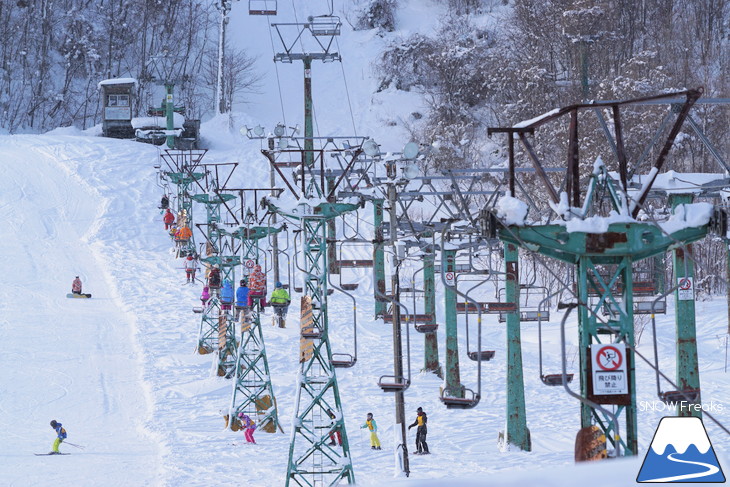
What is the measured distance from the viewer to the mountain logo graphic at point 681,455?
3.52m

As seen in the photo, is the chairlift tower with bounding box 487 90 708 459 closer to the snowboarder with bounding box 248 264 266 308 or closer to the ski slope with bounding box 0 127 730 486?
the ski slope with bounding box 0 127 730 486

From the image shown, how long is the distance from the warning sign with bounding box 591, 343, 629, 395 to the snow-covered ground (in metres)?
1.36

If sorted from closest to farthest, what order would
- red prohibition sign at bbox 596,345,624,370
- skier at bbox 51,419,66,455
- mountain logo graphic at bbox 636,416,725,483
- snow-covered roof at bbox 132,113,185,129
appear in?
mountain logo graphic at bbox 636,416,725,483 < red prohibition sign at bbox 596,345,624,370 < skier at bbox 51,419,66,455 < snow-covered roof at bbox 132,113,185,129

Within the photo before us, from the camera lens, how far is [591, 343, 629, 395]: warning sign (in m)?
9.22

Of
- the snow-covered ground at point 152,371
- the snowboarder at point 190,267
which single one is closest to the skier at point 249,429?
the snow-covered ground at point 152,371

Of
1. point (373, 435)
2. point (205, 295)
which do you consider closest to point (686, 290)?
point (373, 435)

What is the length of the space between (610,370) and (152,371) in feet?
66.1

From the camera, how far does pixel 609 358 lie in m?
9.23

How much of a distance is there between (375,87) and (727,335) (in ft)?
139

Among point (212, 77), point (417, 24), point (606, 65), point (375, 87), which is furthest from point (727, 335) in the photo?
point (212, 77)

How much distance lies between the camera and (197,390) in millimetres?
26203

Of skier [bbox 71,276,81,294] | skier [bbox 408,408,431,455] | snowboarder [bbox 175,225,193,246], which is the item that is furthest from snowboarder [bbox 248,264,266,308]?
skier [bbox 71,276,81,294]

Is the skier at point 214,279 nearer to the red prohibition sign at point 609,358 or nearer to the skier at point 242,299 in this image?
the skier at point 242,299

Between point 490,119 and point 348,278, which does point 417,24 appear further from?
point 348,278
